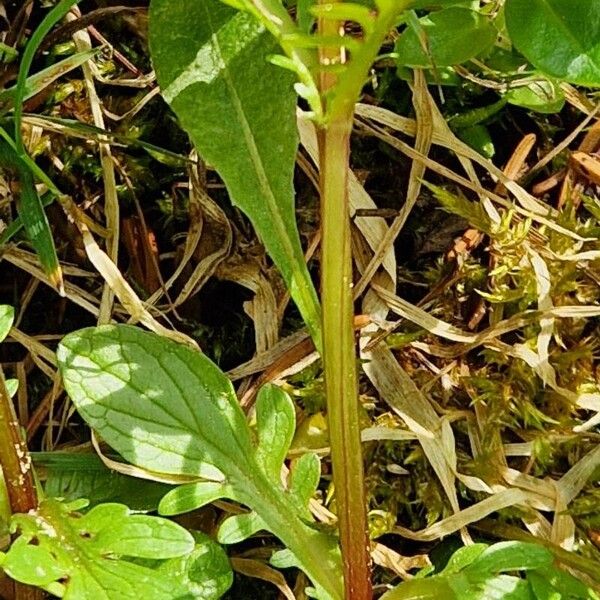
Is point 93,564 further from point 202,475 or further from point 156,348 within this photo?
point 156,348

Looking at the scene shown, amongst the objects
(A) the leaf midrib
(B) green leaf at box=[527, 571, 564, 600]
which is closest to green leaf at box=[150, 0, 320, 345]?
(A) the leaf midrib

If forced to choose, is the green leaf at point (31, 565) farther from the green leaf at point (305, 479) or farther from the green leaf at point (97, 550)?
the green leaf at point (305, 479)

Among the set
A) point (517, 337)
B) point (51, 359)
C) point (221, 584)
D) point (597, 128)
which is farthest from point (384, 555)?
point (597, 128)

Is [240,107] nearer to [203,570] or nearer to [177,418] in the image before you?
[177,418]

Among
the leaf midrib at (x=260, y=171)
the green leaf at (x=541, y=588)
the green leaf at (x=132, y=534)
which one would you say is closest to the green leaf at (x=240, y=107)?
the leaf midrib at (x=260, y=171)

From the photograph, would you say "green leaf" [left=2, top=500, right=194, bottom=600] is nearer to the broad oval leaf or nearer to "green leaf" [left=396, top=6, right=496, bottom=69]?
the broad oval leaf

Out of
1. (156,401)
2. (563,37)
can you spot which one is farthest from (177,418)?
(563,37)

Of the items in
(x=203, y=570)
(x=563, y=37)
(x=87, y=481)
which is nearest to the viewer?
(x=563, y=37)

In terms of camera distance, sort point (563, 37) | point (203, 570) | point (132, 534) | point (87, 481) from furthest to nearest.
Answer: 1. point (87, 481)
2. point (203, 570)
3. point (132, 534)
4. point (563, 37)
